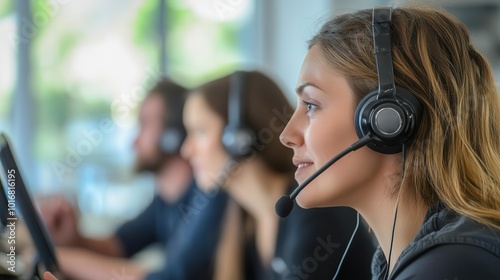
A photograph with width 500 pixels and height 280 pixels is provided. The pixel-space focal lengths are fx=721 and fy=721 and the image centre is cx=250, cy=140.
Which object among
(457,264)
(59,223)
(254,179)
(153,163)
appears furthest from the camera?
(153,163)

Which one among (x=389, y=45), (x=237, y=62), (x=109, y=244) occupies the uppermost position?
(x=389, y=45)

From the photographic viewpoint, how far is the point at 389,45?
858 millimetres

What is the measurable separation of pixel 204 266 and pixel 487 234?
1.16 meters

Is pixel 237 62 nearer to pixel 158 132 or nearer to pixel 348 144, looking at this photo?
pixel 158 132

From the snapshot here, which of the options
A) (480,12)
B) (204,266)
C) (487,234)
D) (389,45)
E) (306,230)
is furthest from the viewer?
(480,12)

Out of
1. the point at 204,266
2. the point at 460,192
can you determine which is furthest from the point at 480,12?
the point at 460,192

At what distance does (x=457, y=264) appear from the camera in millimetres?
707

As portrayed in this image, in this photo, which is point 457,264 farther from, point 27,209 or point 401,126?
point 27,209

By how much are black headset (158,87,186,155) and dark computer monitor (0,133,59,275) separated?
1171 mm

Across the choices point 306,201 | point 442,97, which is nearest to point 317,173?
point 306,201

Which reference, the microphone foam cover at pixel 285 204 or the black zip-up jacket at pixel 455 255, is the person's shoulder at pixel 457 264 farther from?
the microphone foam cover at pixel 285 204

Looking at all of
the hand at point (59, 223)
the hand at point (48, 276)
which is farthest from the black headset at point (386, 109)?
the hand at point (59, 223)

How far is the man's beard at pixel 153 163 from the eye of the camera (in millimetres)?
2179

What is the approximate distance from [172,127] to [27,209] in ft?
4.01
